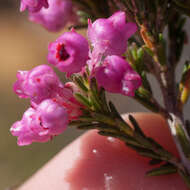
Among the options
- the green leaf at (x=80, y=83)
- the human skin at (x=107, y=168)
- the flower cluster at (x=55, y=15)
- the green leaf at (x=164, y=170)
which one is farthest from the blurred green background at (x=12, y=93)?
the green leaf at (x=80, y=83)

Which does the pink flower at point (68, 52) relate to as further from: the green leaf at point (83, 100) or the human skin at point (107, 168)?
the human skin at point (107, 168)

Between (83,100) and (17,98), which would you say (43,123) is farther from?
(17,98)

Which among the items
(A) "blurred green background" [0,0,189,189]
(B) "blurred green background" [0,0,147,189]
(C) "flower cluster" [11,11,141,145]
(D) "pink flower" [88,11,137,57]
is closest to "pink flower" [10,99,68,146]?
(C) "flower cluster" [11,11,141,145]

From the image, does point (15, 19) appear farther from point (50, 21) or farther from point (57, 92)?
point (57, 92)

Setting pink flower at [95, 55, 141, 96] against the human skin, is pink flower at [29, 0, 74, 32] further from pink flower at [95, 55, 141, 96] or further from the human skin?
pink flower at [95, 55, 141, 96]

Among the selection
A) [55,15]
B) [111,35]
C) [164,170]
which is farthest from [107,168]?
[55,15]

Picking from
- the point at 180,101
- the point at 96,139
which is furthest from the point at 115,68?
the point at 96,139
